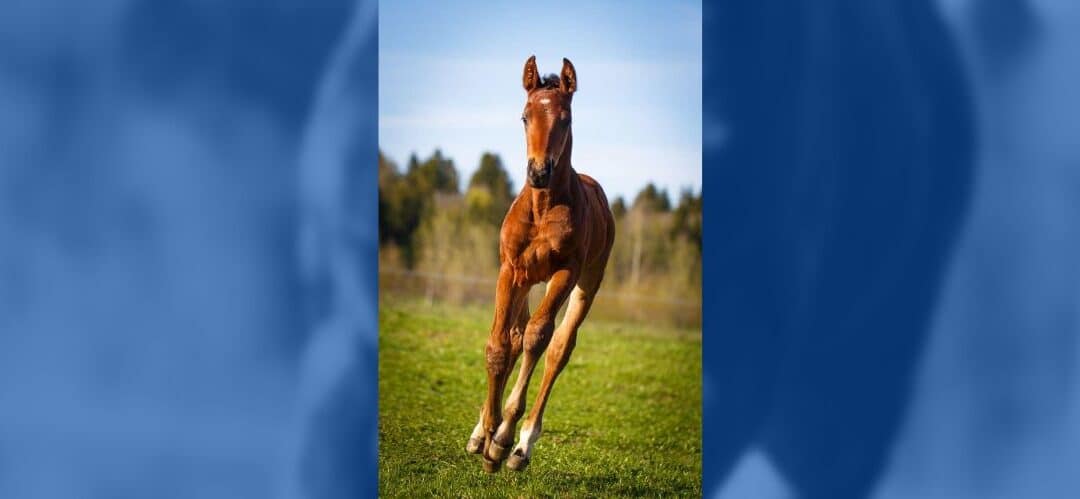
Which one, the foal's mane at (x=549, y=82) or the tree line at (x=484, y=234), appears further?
the tree line at (x=484, y=234)

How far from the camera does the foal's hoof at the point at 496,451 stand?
5723mm

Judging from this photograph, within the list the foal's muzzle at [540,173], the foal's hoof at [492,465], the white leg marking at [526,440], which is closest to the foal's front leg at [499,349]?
the foal's hoof at [492,465]

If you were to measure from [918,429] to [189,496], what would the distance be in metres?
3.30

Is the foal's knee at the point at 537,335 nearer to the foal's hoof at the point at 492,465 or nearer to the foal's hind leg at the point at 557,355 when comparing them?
the foal's hind leg at the point at 557,355

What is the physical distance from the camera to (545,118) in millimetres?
5586

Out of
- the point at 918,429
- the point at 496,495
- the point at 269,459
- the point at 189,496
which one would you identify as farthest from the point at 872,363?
the point at 189,496

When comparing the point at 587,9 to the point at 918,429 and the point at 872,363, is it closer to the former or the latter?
the point at 872,363

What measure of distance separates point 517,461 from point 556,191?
1.23m

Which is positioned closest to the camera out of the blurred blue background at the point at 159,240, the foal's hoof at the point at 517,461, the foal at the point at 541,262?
the blurred blue background at the point at 159,240

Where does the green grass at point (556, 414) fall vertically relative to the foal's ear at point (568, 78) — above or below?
below

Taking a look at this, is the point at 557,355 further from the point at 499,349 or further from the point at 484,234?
the point at 484,234

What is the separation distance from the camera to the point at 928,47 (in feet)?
19.0

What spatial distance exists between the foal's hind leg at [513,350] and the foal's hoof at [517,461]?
0.16 m

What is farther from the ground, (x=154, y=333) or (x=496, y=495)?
(x=154, y=333)
